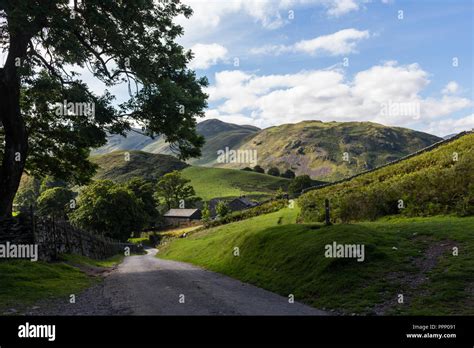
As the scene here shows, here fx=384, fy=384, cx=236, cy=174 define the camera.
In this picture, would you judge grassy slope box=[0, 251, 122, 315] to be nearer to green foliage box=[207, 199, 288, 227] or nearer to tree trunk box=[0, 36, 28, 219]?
tree trunk box=[0, 36, 28, 219]

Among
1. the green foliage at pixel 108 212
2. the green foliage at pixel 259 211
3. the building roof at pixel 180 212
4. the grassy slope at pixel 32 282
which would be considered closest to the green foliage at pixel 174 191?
the building roof at pixel 180 212

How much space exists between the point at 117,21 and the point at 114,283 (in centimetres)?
1657

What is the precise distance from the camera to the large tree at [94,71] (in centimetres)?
2275

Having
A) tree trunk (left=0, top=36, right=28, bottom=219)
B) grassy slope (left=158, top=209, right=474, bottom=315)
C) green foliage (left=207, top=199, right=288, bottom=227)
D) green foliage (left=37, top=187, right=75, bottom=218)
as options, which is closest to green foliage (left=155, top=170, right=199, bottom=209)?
green foliage (left=37, top=187, right=75, bottom=218)

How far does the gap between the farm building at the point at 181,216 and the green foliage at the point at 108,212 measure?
4684 centimetres

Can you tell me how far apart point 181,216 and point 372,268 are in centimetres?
12645

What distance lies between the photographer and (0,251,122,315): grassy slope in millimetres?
16639

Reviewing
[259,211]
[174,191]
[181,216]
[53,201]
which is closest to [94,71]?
[259,211]

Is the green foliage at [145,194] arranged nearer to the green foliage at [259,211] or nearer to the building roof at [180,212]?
the building roof at [180,212]

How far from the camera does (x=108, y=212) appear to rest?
283ft

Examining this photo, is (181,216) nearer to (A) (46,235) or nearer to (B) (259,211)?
(B) (259,211)
